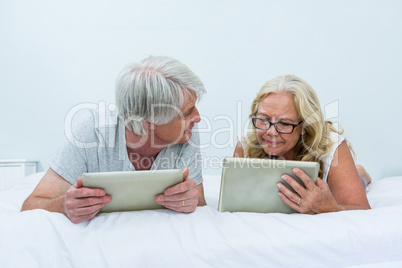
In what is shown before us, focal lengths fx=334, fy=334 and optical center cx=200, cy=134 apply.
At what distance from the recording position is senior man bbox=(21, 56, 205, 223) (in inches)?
42.6

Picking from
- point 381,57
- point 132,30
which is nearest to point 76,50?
point 132,30

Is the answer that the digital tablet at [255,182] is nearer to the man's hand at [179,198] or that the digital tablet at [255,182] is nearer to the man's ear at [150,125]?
the man's hand at [179,198]

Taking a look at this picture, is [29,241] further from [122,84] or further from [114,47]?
[114,47]

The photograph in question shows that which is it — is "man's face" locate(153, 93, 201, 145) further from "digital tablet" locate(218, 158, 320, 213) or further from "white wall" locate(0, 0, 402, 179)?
"white wall" locate(0, 0, 402, 179)

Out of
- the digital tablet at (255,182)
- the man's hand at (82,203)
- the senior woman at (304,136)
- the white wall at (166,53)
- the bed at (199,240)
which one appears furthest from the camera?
the white wall at (166,53)

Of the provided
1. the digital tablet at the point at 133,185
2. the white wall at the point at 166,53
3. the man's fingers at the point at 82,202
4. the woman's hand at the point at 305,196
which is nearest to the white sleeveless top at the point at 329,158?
the woman's hand at the point at 305,196

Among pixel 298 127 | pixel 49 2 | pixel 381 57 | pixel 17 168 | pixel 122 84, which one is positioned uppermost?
pixel 49 2

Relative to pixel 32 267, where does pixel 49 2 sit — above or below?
above

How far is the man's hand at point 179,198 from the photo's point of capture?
36.0 inches

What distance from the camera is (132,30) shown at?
7.96 ft

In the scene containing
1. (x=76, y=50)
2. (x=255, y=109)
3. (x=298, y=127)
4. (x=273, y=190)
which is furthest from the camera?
(x=76, y=50)

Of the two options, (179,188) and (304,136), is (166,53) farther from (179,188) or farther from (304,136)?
(179,188)

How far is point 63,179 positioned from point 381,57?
2178 mm

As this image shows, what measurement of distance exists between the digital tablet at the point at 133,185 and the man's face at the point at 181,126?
0.28 meters
